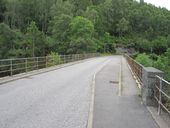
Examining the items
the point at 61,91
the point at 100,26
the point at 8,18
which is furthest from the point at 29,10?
the point at 61,91

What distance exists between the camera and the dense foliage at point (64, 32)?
95.7 metres

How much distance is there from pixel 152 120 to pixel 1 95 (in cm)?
638

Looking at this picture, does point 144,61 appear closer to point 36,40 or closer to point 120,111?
point 120,111

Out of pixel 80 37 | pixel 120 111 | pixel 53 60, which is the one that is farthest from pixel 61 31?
pixel 120 111

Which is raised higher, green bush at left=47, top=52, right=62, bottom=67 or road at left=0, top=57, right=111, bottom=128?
green bush at left=47, top=52, right=62, bottom=67

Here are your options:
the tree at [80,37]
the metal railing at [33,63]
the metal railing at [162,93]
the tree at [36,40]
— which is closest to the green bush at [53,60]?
the metal railing at [33,63]

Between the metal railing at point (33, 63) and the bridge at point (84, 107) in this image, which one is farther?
the metal railing at point (33, 63)

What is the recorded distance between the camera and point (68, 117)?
9852 millimetres

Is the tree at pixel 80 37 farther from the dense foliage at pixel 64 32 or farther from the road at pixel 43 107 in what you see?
the road at pixel 43 107

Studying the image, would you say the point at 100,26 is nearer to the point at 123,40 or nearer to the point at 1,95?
the point at 123,40

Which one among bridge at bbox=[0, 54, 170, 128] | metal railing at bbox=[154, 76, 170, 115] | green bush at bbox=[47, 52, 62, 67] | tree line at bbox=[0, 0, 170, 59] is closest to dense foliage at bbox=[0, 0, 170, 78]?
tree line at bbox=[0, 0, 170, 59]

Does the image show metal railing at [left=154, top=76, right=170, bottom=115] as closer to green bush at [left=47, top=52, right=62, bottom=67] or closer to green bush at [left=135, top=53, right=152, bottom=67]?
green bush at [left=47, top=52, right=62, bottom=67]

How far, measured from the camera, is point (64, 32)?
108438 millimetres

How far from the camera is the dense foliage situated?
95.7 metres
